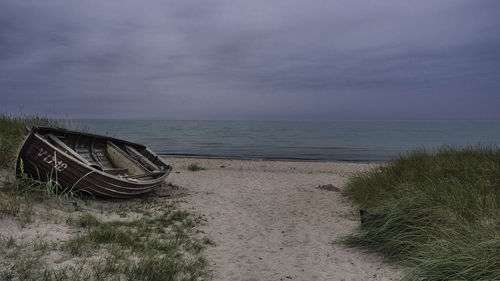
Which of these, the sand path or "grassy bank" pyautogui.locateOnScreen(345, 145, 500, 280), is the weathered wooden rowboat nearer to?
the sand path

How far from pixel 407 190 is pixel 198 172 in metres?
10.8

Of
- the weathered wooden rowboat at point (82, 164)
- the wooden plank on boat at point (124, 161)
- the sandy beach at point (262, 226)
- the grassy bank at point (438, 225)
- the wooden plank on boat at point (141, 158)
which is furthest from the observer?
the wooden plank on boat at point (141, 158)

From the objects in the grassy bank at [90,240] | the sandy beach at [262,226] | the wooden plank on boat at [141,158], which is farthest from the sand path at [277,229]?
the wooden plank on boat at [141,158]

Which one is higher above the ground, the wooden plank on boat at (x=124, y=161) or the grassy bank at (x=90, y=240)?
the wooden plank on boat at (x=124, y=161)

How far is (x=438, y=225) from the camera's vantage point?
4660 mm

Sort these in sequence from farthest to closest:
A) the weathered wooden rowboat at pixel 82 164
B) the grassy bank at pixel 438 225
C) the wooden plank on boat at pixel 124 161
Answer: the wooden plank on boat at pixel 124 161, the weathered wooden rowboat at pixel 82 164, the grassy bank at pixel 438 225

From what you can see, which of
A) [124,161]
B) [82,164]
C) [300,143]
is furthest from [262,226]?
[300,143]

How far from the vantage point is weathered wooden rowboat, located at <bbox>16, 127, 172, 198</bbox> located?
675 cm

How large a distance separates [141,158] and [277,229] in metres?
6.34

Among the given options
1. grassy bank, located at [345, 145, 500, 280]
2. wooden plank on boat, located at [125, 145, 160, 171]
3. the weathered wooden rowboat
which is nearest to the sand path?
grassy bank, located at [345, 145, 500, 280]

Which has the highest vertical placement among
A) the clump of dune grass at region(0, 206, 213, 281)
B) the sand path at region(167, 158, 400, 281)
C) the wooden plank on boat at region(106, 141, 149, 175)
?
the wooden plank on boat at region(106, 141, 149, 175)

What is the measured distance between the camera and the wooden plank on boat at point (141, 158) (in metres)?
11.0

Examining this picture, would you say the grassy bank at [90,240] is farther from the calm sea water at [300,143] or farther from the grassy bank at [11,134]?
the calm sea water at [300,143]

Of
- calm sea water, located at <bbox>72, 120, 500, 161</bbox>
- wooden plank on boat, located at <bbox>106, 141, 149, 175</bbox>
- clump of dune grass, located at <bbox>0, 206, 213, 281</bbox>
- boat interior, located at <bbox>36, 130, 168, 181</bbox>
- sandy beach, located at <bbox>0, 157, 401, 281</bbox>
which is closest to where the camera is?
clump of dune grass, located at <bbox>0, 206, 213, 281</bbox>
